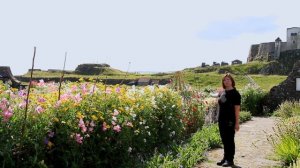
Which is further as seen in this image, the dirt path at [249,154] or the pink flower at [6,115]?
the dirt path at [249,154]

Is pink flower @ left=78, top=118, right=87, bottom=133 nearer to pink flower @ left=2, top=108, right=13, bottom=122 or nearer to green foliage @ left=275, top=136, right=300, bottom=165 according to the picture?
pink flower @ left=2, top=108, right=13, bottom=122

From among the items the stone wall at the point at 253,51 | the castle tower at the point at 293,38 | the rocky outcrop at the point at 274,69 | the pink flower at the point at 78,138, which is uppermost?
the castle tower at the point at 293,38

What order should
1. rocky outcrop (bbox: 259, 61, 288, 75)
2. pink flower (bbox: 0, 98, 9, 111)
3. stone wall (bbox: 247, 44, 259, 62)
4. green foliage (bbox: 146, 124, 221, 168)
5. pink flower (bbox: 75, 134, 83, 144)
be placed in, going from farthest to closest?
stone wall (bbox: 247, 44, 259, 62) → rocky outcrop (bbox: 259, 61, 288, 75) → green foliage (bbox: 146, 124, 221, 168) → pink flower (bbox: 75, 134, 83, 144) → pink flower (bbox: 0, 98, 9, 111)

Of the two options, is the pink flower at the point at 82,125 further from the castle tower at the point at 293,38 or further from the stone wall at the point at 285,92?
the castle tower at the point at 293,38

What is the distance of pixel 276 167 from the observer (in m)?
7.97

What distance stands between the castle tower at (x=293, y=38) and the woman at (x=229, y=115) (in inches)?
4276

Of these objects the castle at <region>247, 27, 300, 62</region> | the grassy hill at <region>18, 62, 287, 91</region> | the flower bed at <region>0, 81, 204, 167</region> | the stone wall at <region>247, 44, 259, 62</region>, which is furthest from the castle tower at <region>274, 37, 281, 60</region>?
the flower bed at <region>0, 81, 204, 167</region>

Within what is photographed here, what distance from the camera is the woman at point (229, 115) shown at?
828cm

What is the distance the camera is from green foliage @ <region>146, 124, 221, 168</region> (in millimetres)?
7500

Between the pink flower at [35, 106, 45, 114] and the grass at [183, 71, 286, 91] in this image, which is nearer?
the pink flower at [35, 106, 45, 114]

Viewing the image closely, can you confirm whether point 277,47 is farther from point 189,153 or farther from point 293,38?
point 189,153

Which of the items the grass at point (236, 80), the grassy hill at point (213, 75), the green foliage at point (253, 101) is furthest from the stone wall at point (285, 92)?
the grassy hill at point (213, 75)

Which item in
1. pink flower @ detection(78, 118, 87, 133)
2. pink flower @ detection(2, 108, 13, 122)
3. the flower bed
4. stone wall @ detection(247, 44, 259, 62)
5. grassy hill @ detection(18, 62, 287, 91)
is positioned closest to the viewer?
pink flower @ detection(2, 108, 13, 122)

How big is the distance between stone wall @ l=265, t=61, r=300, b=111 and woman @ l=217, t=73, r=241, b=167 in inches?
536
